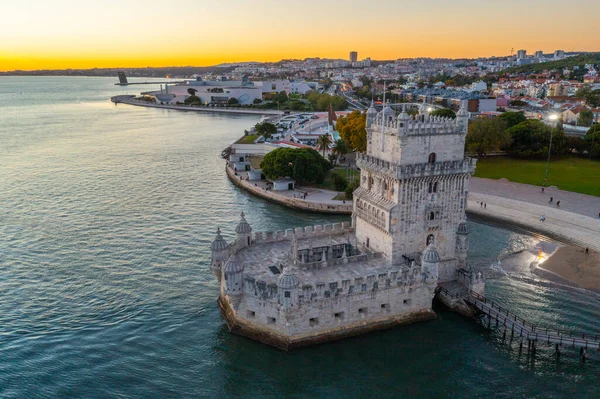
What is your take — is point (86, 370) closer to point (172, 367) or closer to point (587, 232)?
point (172, 367)

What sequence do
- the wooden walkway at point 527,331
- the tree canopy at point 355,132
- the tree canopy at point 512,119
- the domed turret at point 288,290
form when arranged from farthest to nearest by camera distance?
the tree canopy at point 512,119 < the tree canopy at point 355,132 < the wooden walkway at point 527,331 < the domed turret at point 288,290

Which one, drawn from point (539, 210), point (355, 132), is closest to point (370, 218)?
point (539, 210)

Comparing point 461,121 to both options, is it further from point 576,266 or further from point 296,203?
point 296,203

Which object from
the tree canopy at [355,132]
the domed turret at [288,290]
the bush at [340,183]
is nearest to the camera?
the domed turret at [288,290]

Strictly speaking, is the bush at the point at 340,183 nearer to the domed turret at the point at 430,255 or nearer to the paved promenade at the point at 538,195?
the paved promenade at the point at 538,195

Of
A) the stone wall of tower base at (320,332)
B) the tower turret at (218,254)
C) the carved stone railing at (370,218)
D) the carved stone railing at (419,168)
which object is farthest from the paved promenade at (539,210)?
the tower turret at (218,254)

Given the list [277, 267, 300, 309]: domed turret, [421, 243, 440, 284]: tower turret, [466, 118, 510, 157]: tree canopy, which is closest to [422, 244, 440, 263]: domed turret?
[421, 243, 440, 284]: tower turret
